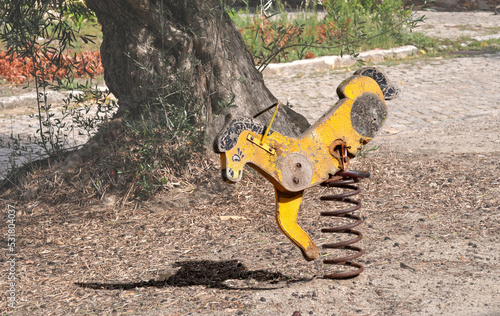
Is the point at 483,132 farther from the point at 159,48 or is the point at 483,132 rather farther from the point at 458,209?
the point at 159,48

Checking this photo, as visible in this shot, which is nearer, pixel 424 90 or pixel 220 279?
pixel 220 279

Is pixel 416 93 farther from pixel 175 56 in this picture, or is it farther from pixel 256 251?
pixel 256 251

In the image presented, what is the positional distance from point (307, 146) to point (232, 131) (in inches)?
18.8

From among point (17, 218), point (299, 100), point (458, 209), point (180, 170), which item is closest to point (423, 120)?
point (299, 100)

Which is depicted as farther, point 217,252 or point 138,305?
point 217,252

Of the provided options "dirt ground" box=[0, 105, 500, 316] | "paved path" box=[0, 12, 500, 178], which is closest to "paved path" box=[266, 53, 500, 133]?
"paved path" box=[0, 12, 500, 178]

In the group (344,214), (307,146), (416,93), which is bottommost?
(416,93)

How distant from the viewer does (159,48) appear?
4.92 m

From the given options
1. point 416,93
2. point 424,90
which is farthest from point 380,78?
point 424,90

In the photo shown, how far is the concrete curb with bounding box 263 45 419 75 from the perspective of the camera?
1074 centimetres

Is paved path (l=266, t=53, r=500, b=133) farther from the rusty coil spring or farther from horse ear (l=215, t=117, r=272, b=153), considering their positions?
horse ear (l=215, t=117, r=272, b=153)

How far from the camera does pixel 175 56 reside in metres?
4.91

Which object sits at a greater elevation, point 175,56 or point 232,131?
point 175,56

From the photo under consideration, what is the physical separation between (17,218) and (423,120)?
523cm
